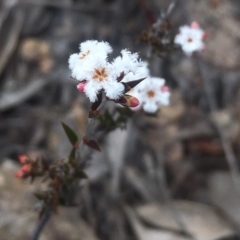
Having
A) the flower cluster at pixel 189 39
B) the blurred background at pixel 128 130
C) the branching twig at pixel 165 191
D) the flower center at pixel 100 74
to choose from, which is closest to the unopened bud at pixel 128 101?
the flower center at pixel 100 74

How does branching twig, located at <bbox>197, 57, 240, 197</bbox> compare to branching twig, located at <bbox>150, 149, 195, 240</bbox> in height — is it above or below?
above

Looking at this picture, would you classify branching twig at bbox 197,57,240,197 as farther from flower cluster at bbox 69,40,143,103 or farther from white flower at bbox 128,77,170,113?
flower cluster at bbox 69,40,143,103

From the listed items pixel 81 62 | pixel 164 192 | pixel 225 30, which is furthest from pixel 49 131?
pixel 81 62

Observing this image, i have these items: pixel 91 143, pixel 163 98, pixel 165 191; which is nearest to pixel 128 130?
pixel 165 191

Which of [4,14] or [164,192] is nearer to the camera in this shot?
[164,192]

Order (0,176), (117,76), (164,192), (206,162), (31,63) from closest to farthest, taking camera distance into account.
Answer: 1. (117,76)
2. (0,176)
3. (164,192)
4. (206,162)
5. (31,63)

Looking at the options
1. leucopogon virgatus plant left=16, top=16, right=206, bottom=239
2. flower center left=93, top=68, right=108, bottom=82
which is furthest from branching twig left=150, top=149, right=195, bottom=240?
flower center left=93, top=68, right=108, bottom=82

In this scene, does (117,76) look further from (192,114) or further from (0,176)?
(192,114)

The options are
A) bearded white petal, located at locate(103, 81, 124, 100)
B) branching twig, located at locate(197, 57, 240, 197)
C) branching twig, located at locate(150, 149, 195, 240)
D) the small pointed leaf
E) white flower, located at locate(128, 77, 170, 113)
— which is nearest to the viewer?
bearded white petal, located at locate(103, 81, 124, 100)

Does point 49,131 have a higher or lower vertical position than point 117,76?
higher
